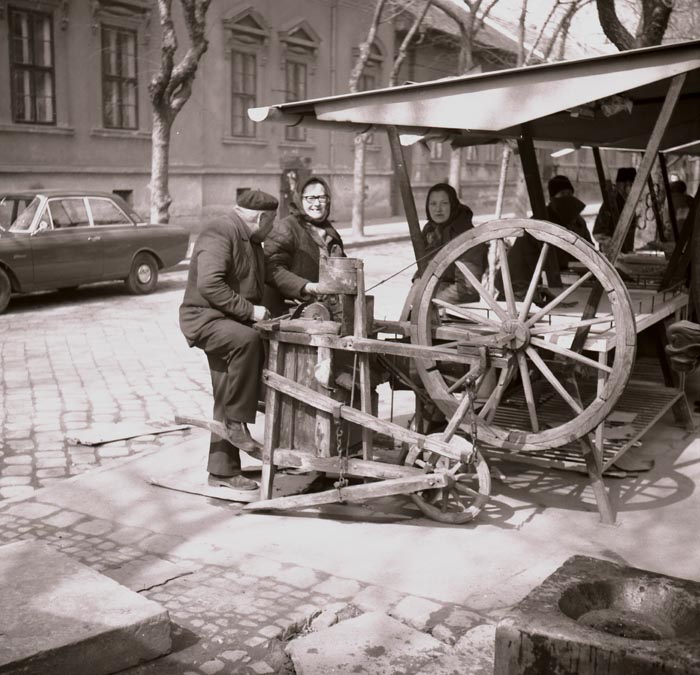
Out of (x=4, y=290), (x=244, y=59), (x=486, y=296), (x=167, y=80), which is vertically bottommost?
(x=4, y=290)

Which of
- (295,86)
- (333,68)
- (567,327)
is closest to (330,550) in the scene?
(567,327)

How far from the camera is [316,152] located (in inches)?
1081

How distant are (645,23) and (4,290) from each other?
8902 mm

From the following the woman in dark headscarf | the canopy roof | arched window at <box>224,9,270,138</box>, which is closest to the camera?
the canopy roof

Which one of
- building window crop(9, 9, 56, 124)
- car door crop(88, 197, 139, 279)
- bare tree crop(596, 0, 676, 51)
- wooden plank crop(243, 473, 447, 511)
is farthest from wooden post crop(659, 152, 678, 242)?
building window crop(9, 9, 56, 124)

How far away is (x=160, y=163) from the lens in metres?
18.0

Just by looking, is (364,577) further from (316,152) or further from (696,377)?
(316,152)

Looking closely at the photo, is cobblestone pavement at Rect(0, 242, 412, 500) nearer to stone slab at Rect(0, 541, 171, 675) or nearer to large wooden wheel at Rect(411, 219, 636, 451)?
stone slab at Rect(0, 541, 171, 675)

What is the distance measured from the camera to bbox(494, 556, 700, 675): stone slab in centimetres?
251

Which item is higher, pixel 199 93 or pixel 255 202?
pixel 199 93

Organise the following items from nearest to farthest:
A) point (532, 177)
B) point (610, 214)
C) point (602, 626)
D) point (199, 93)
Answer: point (602, 626) < point (532, 177) < point (610, 214) < point (199, 93)

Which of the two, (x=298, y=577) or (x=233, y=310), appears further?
(x=233, y=310)

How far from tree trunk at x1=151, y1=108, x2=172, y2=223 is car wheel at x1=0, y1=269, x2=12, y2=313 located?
5213 millimetres

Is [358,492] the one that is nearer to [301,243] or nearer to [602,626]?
[301,243]
